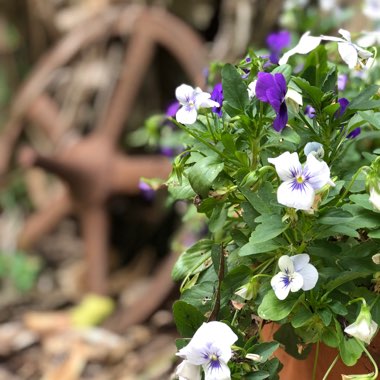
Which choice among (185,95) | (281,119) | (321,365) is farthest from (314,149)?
(321,365)

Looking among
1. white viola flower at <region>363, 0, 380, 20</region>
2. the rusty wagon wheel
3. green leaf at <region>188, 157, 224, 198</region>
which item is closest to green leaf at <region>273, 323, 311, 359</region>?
green leaf at <region>188, 157, 224, 198</region>

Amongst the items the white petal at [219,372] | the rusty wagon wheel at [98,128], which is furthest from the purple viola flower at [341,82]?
the rusty wagon wheel at [98,128]

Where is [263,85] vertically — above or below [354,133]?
above

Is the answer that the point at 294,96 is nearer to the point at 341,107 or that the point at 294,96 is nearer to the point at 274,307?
the point at 341,107

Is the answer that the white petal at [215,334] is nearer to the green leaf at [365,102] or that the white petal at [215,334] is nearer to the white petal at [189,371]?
the white petal at [189,371]

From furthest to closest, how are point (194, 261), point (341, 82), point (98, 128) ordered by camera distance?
point (98, 128), point (341, 82), point (194, 261)

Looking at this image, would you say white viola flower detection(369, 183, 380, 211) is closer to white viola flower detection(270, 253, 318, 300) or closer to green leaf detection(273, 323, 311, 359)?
white viola flower detection(270, 253, 318, 300)

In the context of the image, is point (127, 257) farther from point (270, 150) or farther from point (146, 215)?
point (270, 150)
